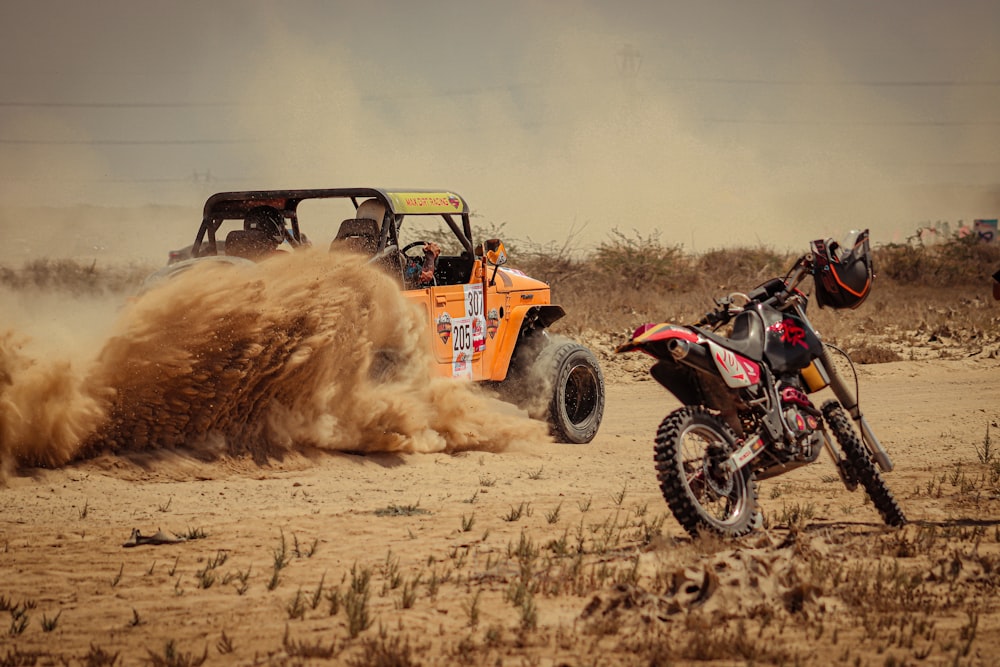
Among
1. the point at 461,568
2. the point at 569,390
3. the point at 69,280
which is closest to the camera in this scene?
the point at 461,568

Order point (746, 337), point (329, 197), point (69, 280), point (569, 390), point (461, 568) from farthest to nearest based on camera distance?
point (69, 280) → point (569, 390) → point (329, 197) → point (746, 337) → point (461, 568)

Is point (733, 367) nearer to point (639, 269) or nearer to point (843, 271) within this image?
point (843, 271)

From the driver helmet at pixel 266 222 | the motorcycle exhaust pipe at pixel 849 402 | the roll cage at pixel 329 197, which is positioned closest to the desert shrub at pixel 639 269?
the roll cage at pixel 329 197

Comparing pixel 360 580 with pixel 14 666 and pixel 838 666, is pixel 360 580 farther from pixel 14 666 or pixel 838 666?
pixel 838 666

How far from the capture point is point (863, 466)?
5918 mm

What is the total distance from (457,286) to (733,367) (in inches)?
148

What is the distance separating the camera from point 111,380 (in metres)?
7.28

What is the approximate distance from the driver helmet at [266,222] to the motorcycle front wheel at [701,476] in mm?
4433

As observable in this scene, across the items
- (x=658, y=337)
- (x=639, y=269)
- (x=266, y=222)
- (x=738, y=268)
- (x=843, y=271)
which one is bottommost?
(x=658, y=337)

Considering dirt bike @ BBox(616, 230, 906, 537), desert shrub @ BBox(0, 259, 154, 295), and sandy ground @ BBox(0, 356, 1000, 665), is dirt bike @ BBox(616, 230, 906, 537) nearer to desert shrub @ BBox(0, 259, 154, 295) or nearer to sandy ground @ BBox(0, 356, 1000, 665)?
sandy ground @ BBox(0, 356, 1000, 665)

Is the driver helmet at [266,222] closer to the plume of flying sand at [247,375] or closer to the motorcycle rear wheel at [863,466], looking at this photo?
the plume of flying sand at [247,375]

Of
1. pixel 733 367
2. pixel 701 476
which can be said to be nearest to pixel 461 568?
pixel 701 476

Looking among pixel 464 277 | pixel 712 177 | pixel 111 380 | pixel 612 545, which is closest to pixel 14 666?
pixel 612 545

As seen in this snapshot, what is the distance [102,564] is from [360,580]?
141 centimetres
